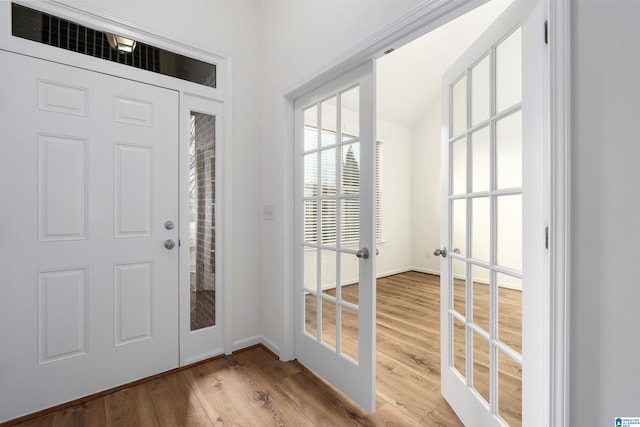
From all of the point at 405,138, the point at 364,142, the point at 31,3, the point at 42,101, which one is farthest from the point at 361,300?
the point at 405,138

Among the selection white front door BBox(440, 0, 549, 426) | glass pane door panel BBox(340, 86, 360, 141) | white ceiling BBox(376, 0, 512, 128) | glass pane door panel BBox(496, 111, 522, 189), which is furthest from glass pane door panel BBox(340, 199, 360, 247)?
white ceiling BBox(376, 0, 512, 128)

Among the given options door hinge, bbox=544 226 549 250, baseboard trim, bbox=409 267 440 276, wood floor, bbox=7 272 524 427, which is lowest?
wood floor, bbox=7 272 524 427

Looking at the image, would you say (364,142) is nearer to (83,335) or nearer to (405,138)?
(83,335)

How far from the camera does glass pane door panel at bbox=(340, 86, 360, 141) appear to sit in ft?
5.56

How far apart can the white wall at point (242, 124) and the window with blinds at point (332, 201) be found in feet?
1.91

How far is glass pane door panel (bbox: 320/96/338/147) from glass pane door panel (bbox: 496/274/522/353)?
1.23 metres

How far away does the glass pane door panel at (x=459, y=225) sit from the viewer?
4.88 ft

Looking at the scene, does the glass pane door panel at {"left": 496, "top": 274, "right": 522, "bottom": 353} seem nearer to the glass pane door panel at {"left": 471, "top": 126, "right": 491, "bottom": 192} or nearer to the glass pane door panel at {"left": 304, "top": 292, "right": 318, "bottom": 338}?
the glass pane door panel at {"left": 471, "top": 126, "right": 491, "bottom": 192}

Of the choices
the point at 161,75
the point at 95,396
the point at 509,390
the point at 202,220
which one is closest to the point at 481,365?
the point at 509,390

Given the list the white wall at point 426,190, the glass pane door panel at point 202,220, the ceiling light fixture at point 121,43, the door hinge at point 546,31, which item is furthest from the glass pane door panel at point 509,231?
the white wall at point 426,190

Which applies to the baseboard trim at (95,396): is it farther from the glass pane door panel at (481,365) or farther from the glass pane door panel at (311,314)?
the glass pane door panel at (481,365)

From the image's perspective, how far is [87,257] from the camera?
1.74 meters

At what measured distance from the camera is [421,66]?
161 inches

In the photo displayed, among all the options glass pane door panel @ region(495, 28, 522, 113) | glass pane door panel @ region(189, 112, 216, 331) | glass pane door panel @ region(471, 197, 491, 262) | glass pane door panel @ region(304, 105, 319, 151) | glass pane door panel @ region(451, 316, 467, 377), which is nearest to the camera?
glass pane door panel @ region(495, 28, 522, 113)
